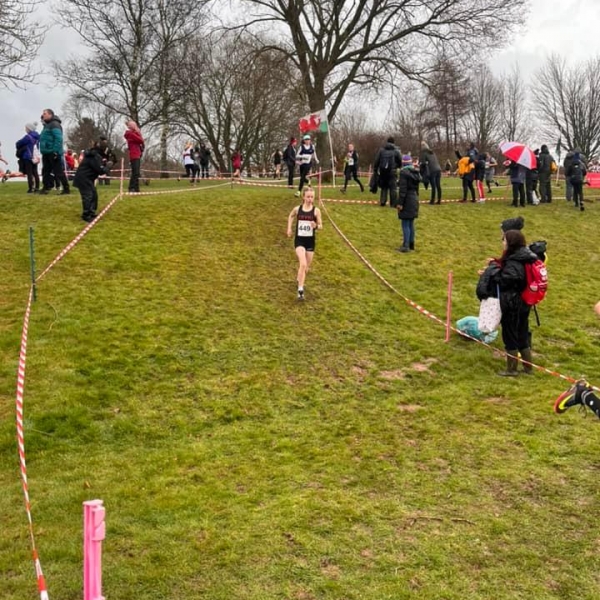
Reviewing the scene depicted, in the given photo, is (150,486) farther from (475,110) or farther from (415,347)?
(475,110)

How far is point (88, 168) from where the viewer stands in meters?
13.8

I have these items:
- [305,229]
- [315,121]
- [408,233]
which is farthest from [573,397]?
[315,121]

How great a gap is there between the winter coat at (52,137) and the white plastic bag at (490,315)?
1162 cm

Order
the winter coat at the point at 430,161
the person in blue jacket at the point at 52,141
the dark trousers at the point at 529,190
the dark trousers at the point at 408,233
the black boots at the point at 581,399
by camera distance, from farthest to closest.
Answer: the dark trousers at the point at 529,190, the winter coat at the point at 430,161, the person in blue jacket at the point at 52,141, the dark trousers at the point at 408,233, the black boots at the point at 581,399

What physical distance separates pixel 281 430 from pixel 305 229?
4.76 meters

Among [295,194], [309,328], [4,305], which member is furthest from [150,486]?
[295,194]

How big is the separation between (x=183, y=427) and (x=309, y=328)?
3.52 m

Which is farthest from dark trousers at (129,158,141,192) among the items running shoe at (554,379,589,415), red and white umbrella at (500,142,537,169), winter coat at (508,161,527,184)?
running shoe at (554,379,589,415)

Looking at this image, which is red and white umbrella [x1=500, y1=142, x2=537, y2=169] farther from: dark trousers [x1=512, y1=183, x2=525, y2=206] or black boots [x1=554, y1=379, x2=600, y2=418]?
black boots [x1=554, y1=379, x2=600, y2=418]

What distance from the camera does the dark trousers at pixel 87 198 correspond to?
14.0 meters

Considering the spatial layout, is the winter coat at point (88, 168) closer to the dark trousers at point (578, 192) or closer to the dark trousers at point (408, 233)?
the dark trousers at point (408, 233)

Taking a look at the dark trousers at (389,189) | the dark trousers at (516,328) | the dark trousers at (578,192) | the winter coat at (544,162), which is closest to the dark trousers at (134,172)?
the dark trousers at (389,189)

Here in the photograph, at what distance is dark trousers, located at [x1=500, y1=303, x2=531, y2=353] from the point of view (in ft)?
26.2

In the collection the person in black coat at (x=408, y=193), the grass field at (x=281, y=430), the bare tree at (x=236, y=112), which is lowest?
the grass field at (x=281, y=430)
